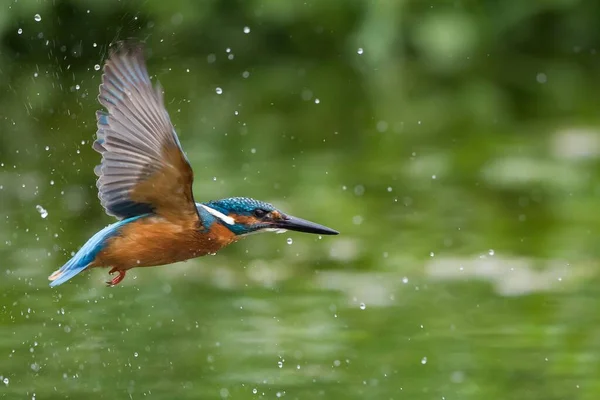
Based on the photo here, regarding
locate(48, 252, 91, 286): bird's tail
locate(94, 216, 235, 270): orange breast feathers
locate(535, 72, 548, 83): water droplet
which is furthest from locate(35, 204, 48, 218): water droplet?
locate(535, 72, 548, 83): water droplet

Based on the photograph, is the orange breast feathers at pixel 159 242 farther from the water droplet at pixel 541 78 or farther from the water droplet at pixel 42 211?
the water droplet at pixel 541 78

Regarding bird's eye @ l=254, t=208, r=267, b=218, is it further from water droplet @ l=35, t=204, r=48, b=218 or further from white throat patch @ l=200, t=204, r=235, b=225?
water droplet @ l=35, t=204, r=48, b=218

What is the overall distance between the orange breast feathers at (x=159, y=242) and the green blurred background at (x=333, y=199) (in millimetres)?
514

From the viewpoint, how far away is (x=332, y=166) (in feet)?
24.2

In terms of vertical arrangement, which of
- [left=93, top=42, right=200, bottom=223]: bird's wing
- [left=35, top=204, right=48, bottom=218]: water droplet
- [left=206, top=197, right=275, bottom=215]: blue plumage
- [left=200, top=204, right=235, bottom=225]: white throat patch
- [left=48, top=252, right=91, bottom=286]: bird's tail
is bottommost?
[left=48, top=252, right=91, bottom=286]: bird's tail

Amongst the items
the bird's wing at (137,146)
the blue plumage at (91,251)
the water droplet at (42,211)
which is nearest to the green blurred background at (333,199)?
the water droplet at (42,211)

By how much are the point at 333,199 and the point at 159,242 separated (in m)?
3.80

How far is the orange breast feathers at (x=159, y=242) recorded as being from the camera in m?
2.97

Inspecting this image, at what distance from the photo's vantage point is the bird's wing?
2898 millimetres

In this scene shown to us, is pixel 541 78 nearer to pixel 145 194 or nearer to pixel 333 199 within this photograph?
pixel 333 199

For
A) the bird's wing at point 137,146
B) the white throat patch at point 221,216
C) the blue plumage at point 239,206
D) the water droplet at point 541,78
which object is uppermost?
the water droplet at point 541,78

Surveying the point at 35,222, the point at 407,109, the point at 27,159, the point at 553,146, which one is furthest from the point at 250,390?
the point at 407,109

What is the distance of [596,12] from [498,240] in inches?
177

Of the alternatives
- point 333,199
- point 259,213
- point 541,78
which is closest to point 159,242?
point 259,213
